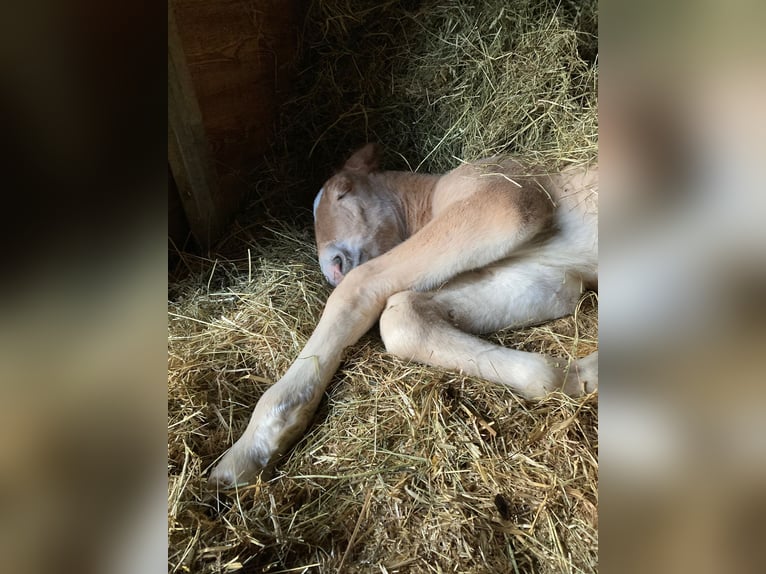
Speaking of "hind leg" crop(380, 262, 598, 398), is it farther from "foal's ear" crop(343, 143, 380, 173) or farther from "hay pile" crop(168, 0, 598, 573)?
"foal's ear" crop(343, 143, 380, 173)

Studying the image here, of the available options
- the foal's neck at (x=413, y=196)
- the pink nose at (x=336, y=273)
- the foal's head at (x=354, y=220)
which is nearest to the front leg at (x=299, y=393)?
the pink nose at (x=336, y=273)

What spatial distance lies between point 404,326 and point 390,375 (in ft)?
0.75

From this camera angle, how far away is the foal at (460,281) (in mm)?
2074

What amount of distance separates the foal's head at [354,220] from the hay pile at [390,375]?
156 millimetres

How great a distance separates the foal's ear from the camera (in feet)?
10.4
